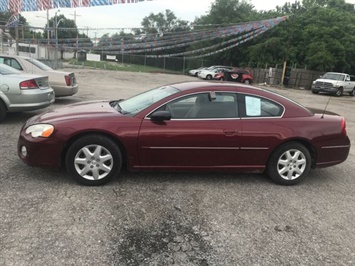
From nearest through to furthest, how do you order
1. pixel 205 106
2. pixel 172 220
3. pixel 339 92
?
pixel 172 220 < pixel 205 106 < pixel 339 92

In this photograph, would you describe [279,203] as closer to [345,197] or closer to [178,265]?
[345,197]

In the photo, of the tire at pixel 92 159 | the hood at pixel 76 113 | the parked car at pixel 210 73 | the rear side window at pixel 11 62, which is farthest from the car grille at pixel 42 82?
the parked car at pixel 210 73

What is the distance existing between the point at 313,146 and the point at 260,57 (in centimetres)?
3986

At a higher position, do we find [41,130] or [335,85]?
[41,130]

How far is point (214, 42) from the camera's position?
2051 inches

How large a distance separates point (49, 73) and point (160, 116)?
7.22m

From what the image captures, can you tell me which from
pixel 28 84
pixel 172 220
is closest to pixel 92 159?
pixel 172 220

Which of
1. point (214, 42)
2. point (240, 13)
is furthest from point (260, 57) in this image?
point (240, 13)

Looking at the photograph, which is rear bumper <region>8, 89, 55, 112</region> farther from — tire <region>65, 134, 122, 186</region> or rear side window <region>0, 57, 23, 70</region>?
tire <region>65, 134, 122, 186</region>

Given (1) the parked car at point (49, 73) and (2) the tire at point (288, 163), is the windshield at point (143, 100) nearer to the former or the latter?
(2) the tire at point (288, 163)

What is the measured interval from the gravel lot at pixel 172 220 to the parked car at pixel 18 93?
257 centimetres

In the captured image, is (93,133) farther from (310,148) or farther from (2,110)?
(2,110)

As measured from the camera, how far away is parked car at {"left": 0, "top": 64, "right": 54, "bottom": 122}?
7234mm

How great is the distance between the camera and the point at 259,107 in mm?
4855
